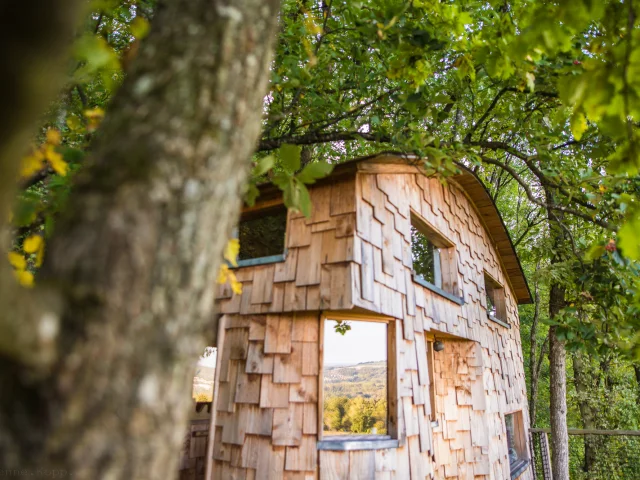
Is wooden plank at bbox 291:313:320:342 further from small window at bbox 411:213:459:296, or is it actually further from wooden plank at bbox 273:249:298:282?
small window at bbox 411:213:459:296

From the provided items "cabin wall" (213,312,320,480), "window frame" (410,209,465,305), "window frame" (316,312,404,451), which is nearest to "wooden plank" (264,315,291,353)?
"cabin wall" (213,312,320,480)

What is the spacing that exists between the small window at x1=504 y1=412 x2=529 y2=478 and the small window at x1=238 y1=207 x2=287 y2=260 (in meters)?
6.18

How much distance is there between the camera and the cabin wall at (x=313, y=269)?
14.0 ft

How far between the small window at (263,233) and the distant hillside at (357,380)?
1478 mm

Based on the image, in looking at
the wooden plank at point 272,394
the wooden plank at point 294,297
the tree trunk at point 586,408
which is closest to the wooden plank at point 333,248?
the wooden plank at point 294,297

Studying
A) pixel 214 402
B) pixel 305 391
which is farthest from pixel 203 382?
pixel 305 391

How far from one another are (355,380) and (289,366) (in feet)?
2.34

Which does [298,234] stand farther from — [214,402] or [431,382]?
[431,382]

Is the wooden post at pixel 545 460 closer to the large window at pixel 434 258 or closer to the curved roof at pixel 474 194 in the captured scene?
the curved roof at pixel 474 194

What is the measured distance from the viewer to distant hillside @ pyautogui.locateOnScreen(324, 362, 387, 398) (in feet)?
14.2

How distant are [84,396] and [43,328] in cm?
12

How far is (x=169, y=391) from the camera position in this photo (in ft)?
2.34

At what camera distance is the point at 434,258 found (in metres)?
6.45

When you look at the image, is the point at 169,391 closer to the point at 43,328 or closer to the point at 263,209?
the point at 43,328
